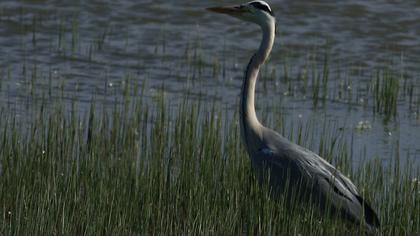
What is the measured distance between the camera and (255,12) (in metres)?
9.46

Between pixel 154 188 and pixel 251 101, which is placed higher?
pixel 251 101

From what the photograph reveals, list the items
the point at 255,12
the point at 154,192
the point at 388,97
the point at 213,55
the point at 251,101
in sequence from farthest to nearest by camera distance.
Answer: the point at 213,55
the point at 388,97
the point at 255,12
the point at 251,101
the point at 154,192

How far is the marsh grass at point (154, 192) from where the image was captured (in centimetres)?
739

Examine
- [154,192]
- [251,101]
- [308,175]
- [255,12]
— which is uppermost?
[255,12]

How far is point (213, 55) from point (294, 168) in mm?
6938

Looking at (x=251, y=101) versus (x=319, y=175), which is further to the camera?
(x=251, y=101)

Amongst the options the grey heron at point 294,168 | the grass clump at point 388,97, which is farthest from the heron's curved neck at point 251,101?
the grass clump at point 388,97

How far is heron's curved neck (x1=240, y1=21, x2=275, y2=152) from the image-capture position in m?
8.95

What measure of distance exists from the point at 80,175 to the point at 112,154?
0.68m

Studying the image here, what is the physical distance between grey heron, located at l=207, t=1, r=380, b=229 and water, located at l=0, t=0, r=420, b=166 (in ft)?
8.37

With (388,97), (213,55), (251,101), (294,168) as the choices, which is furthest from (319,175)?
(213,55)

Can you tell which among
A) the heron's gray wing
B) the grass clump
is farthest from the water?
the heron's gray wing

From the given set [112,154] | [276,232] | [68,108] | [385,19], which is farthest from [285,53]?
[276,232]

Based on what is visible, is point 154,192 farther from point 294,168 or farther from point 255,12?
point 255,12
